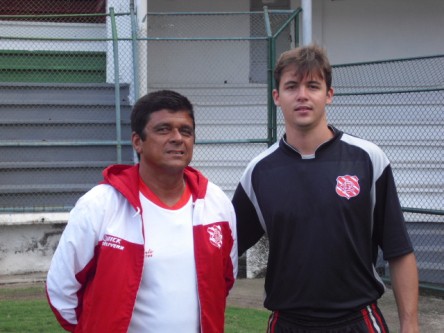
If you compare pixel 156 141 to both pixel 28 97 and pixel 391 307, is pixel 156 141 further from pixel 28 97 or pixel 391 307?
pixel 28 97

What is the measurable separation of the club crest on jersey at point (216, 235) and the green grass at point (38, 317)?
3.73m

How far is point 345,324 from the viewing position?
10.6ft

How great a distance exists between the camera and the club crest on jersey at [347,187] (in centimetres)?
319

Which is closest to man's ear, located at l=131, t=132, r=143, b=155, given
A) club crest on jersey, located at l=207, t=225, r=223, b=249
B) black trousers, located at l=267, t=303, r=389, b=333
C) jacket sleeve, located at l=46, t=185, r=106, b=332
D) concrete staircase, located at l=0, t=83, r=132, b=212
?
jacket sleeve, located at l=46, t=185, r=106, b=332

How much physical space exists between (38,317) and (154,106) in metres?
4.46

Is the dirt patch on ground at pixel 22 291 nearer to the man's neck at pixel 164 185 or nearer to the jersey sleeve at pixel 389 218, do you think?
the man's neck at pixel 164 185

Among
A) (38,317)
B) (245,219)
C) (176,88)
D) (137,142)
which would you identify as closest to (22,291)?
(38,317)

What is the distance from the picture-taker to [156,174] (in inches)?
124

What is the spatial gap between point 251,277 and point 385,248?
597cm

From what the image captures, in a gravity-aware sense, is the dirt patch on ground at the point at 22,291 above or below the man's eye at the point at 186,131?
below

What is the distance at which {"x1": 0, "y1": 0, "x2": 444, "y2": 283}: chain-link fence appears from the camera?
9.67m

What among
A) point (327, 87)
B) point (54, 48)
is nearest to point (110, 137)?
point (54, 48)

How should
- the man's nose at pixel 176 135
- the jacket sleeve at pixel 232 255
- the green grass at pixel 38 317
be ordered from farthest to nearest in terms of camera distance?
1. the green grass at pixel 38 317
2. the jacket sleeve at pixel 232 255
3. the man's nose at pixel 176 135

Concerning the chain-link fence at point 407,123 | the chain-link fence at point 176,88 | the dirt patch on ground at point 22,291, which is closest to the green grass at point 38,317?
the dirt patch on ground at point 22,291
